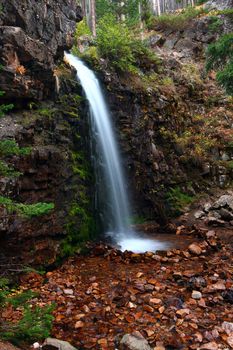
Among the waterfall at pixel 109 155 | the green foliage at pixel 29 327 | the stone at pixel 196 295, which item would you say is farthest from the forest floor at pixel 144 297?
the waterfall at pixel 109 155

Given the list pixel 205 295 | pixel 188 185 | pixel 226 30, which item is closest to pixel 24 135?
pixel 205 295

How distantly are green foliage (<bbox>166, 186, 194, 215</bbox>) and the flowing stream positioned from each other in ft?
6.37

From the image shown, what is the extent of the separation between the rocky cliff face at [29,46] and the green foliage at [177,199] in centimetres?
646

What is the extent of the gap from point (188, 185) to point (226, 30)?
47.6 feet

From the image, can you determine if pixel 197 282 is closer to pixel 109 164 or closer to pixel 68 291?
pixel 68 291

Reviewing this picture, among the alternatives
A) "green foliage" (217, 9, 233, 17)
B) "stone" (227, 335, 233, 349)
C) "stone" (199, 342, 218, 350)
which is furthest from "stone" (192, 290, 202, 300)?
"green foliage" (217, 9, 233, 17)

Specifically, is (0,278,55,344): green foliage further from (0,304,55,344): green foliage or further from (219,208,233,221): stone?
(219,208,233,221): stone

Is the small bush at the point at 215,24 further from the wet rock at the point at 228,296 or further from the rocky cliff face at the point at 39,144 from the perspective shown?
the wet rock at the point at 228,296

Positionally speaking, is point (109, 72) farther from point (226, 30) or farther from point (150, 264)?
point (226, 30)

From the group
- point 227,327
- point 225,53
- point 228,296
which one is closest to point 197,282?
point 228,296

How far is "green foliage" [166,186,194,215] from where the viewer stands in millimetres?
12570

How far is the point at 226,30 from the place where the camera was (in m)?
21.8

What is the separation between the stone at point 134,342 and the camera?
426 centimetres

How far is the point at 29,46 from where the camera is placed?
855 cm
